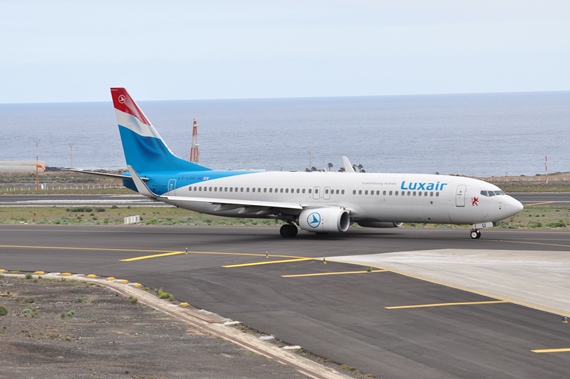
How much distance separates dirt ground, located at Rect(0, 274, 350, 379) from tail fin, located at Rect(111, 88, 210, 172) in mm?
22922

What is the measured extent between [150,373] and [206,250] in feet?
76.2

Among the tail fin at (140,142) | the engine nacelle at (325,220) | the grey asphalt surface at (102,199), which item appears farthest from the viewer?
the grey asphalt surface at (102,199)

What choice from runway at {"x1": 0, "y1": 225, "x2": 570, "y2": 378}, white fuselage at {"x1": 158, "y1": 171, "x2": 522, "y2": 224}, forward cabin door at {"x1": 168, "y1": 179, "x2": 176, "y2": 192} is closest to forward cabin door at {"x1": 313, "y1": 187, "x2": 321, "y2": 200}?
white fuselage at {"x1": 158, "y1": 171, "x2": 522, "y2": 224}

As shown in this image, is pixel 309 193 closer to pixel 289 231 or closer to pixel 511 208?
pixel 289 231

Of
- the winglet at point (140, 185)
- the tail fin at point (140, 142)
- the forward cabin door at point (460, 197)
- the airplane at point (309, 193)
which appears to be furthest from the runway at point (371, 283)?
the tail fin at point (140, 142)

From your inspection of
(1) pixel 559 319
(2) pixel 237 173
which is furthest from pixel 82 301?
(2) pixel 237 173

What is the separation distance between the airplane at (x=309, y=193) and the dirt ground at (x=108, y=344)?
61.6 feet

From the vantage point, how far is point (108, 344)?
2203 cm

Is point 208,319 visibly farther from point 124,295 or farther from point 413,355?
point 413,355

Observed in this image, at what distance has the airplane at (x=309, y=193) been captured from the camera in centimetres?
4462

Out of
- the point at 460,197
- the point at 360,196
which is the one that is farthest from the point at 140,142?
the point at 460,197

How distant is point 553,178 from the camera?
110 meters

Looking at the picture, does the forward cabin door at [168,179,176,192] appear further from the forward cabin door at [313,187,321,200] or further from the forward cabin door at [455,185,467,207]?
the forward cabin door at [455,185,467,207]

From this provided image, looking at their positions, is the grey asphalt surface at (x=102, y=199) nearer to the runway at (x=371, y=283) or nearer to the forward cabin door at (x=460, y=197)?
the runway at (x=371, y=283)
